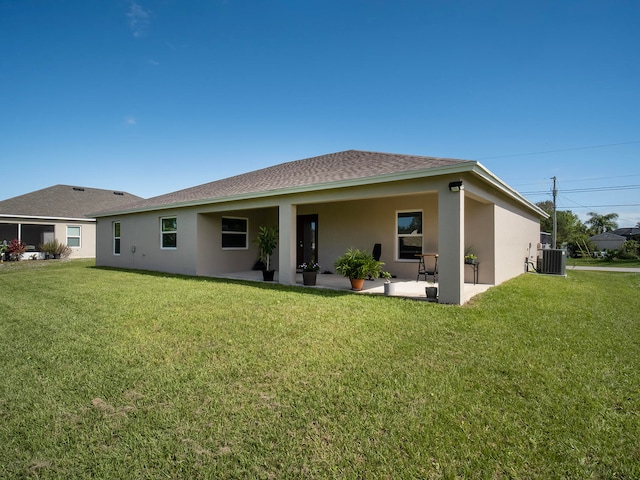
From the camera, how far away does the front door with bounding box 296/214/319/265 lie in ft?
40.3

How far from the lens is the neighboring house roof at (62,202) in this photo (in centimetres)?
Answer: 1988

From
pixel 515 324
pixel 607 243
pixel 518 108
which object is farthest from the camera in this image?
pixel 607 243

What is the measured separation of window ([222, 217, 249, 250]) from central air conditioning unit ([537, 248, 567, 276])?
11777mm

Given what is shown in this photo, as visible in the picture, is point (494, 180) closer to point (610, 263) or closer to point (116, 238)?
point (116, 238)

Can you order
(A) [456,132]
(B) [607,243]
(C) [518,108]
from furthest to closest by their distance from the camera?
1. (B) [607,243]
2. (A) [456,132]
3. (C) [518,108]

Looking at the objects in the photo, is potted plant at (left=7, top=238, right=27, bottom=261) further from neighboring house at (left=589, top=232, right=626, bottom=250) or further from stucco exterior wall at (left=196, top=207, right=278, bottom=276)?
neighboring house at (left=589, top=232, right=626, bottom=250)

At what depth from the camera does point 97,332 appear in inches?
185

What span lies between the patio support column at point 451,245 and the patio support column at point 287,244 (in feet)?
13.6

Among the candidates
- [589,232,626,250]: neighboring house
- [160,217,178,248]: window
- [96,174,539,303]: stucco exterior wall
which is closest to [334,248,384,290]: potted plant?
Result: [96,174,539,303]: stucco exterior wall

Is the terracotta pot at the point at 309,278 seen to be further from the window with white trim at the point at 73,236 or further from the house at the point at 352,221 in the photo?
the window with white trim at the point at 73,236

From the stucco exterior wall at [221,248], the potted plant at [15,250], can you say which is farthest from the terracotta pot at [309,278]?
the potted plant at [15,250]

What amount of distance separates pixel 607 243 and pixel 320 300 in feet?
166

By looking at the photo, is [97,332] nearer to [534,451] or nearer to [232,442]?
[232,442]

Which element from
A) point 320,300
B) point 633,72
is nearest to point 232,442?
point 320,300
